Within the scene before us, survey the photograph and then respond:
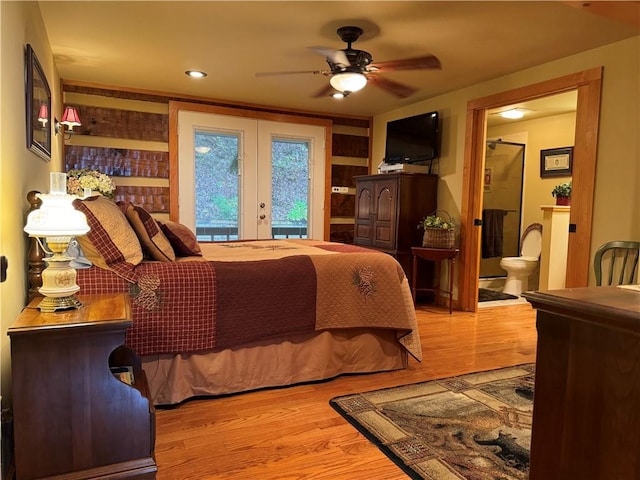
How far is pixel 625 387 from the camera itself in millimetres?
894

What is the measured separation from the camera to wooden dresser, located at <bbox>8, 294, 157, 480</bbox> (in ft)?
4.66

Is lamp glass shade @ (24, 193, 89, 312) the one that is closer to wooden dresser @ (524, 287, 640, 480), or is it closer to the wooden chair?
wooden dresser @ (524, 287, 640, 480)

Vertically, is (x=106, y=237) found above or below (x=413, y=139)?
below

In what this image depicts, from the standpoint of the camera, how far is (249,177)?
5.35 m

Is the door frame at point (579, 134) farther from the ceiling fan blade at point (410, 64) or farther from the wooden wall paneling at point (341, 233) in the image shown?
the wooden wall paneling at point (341, 233)

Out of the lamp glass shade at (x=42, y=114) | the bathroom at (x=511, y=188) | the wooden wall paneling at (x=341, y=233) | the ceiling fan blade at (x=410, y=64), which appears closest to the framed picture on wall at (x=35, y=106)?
the lamp glass shade at (x=42, y=114)

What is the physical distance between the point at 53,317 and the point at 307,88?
3.67m

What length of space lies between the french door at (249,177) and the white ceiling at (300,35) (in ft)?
2.82

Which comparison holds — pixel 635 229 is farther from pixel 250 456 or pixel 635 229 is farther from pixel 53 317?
pixel 53 317

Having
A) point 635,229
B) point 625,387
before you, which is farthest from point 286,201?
point 625,387

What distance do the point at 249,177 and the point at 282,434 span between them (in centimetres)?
374

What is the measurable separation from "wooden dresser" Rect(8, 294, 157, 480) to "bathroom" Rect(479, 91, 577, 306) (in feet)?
16.9

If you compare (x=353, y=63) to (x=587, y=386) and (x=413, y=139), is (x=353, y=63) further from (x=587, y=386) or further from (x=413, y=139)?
(x=587, y=386)

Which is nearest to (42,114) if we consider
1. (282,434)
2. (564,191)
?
(282,434)
